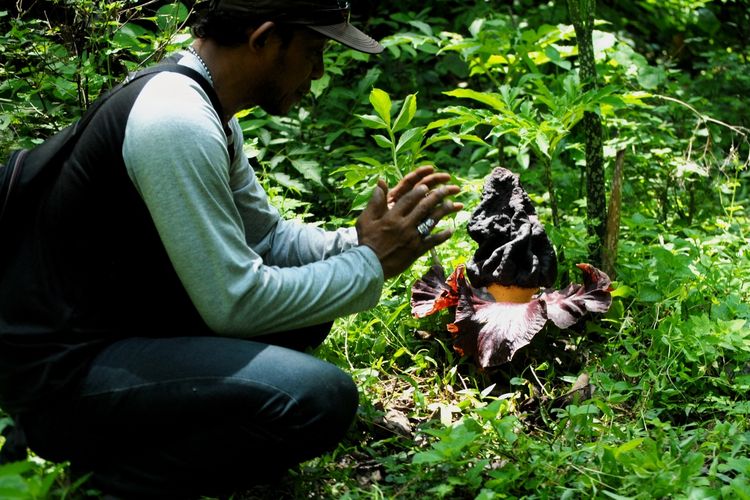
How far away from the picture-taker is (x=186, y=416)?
7.48ft

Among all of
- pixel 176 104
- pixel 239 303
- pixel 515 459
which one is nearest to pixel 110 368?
pixel 239 303

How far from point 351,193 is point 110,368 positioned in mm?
2311

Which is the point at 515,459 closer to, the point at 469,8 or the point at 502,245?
the point at 502,245

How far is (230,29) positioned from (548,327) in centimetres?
173

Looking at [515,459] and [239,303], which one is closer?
[239,303]

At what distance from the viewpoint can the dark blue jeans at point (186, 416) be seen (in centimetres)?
226

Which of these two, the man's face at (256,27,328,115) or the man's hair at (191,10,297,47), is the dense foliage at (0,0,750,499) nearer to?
the man's face at (256,27,328,115)

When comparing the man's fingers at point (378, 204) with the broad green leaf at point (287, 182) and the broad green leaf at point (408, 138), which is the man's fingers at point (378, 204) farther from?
the broad green leaf at point (287, 182)

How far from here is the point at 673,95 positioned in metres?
5.19

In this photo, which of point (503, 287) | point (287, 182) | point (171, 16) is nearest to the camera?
point (503, 287)

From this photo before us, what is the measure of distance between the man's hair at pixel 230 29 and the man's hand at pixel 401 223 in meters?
0.52

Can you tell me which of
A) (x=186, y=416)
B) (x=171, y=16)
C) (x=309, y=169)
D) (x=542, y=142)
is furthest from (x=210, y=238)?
(x=309, y=169)

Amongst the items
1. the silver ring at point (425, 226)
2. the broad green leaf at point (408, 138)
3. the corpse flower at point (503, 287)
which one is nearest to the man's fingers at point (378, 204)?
the silver ring at point (425, 226)

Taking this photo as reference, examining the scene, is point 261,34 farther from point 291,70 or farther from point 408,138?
point 408,138
